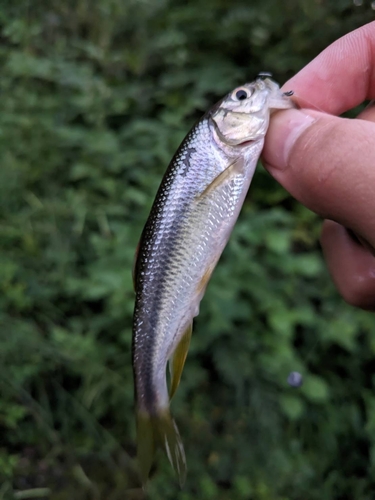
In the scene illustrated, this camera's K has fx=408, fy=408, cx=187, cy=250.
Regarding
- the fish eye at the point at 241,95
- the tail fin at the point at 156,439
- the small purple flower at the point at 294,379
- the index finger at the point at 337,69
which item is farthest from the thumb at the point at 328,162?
the small purple flower at the point at 294,379

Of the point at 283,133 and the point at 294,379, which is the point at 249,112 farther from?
the point at 294,379

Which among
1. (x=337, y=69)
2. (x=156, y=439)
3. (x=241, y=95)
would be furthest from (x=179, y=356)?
(x=337, y=69)

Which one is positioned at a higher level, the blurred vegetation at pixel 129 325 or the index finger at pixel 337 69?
the index finger at pixel 337 69

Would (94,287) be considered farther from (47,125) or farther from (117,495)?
(47,125)

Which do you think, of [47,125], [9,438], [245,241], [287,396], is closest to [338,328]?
[287,396]

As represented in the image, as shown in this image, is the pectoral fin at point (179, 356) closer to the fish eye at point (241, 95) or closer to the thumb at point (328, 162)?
the thumb at point (328, 162)

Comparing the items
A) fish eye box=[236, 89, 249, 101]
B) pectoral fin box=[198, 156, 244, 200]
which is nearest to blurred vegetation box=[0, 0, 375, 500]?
pectoral fin box=[198, 156, 244, 200]
